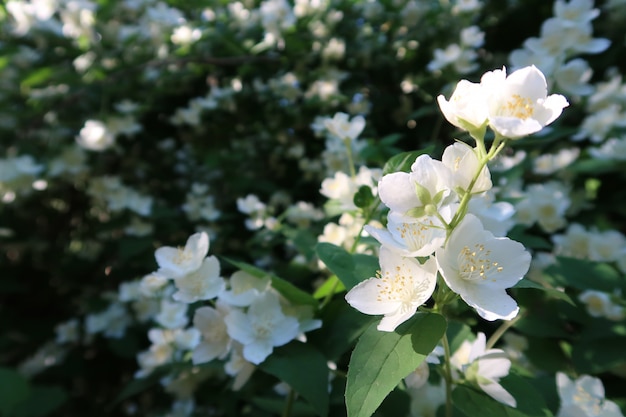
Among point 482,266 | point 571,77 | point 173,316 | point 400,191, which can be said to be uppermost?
point 400,191

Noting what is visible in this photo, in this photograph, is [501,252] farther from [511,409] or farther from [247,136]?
[247,136]

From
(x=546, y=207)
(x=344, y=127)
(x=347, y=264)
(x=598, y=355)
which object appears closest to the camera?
(x=347, y=264)

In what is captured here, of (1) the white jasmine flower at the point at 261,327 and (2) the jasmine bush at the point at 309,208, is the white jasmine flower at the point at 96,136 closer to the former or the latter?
(2) the jasmine bush at the point at 309,208

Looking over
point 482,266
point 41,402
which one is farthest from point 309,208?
point 41,402

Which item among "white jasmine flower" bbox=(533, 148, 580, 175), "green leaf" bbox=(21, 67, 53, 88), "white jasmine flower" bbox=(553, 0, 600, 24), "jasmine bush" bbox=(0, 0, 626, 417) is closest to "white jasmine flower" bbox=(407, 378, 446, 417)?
"jasmine bush" bbox=(0, 0, 626, 417)

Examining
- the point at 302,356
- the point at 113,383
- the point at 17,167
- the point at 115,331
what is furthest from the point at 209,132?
the point at 302,356

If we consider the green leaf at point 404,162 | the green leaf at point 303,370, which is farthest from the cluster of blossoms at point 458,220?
the green leaf at point 303,370

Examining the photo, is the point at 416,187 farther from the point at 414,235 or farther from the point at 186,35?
the point at 186,35
